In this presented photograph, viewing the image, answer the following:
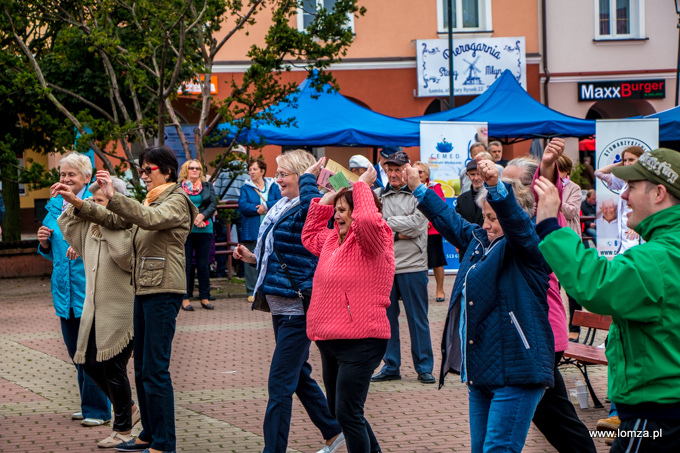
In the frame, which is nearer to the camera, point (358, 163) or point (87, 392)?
point (87, 392)

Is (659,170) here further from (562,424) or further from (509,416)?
(562,424)

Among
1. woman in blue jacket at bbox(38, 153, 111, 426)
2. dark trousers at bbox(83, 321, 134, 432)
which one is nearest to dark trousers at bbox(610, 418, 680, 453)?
dark trousers at bbox(83, 321, 134, 432)

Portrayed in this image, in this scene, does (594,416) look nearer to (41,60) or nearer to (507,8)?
(41,60)

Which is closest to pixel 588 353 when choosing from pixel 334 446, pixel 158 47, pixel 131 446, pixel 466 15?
pixel 334 446

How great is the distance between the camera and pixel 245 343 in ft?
32.6

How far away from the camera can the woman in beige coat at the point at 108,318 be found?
5.82 m

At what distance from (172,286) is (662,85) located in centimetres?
2297

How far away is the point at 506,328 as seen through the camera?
13.4ft

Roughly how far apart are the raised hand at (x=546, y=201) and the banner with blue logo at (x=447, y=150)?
11.6m

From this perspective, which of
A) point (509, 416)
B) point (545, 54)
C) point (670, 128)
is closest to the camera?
point (509, 416)

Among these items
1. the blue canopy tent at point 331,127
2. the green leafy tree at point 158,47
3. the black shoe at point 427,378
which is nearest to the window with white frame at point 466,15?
the blue canopy tent at point 331,127

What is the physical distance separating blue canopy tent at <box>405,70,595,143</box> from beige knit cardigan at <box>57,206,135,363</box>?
1163 cm

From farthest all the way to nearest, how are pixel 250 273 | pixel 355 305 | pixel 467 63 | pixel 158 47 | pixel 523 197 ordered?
pixel 467 63 < pixel 158 47 < pixel 250 273 < pixel 355 305 < pixel 523 197

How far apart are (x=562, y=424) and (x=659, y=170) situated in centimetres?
203
